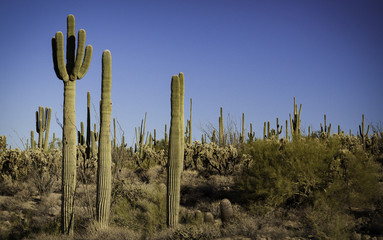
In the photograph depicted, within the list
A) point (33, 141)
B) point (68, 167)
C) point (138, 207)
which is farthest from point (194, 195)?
point (33, 141)

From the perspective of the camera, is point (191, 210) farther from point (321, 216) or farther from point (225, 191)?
point (321, 216)

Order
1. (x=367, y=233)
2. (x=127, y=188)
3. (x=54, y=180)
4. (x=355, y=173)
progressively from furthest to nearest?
(x=54, y=180) < (x=127, y=188) < (x=355, y=173) < (x=367, y=233)

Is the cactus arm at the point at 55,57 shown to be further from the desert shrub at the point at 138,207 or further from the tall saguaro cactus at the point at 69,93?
the desert shrub at the point at 138,207

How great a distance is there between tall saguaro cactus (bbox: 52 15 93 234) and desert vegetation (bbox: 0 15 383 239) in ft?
0.09

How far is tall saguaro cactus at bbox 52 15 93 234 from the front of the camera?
10.9 metres

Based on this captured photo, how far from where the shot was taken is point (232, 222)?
11.8 meters

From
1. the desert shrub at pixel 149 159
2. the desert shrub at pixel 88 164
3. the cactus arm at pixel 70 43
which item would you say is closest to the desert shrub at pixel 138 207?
the desert shrub at pixel 88 164

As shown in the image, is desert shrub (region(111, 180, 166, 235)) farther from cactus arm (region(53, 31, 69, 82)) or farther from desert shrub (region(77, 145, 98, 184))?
cactus arm (region(53, 31, 69, 82))

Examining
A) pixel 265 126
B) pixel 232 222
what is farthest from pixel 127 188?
pixel 265 126

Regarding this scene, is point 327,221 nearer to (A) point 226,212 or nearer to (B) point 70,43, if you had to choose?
(A) point 226,212

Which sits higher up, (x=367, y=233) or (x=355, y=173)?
(x=355, y=173)

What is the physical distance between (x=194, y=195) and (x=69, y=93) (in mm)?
6958

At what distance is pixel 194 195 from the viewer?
51.4 ft

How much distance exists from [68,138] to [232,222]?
548 cm
